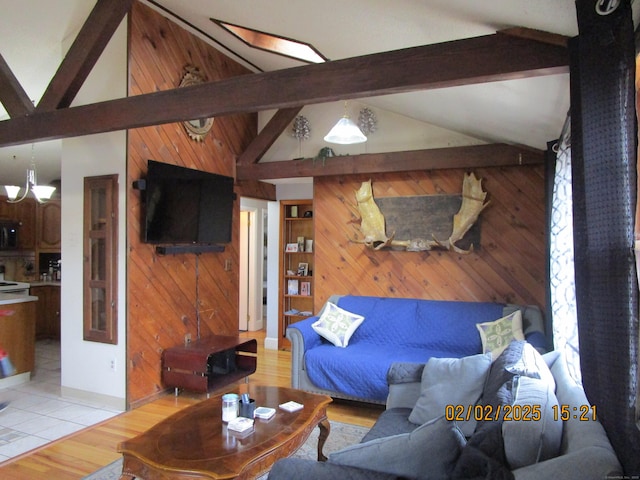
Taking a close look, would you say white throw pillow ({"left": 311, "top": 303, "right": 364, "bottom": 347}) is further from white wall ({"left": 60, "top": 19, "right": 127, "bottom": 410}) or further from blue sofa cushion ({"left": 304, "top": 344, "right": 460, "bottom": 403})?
white wall ({"left": 60, "top": 19, "right": 127, "bottom": 410})

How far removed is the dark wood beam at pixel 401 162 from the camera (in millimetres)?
3986

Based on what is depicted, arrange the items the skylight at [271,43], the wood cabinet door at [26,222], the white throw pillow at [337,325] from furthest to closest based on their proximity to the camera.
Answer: the wood cabinet door at [26,222] < the white throw pillow at [337,325] < the skylight at [271,43]

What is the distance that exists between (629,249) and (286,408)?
6.62 feet

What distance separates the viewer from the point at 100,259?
392cm

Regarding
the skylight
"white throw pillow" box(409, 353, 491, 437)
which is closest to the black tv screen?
the skylight

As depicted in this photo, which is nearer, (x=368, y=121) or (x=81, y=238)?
(x=81, y=238)

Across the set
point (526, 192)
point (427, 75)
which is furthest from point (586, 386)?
point (526, 192)

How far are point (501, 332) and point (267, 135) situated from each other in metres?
3.32

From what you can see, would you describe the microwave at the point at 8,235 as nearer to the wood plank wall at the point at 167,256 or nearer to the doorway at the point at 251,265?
the doorway at the point at 251,265

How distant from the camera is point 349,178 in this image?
16.2ft

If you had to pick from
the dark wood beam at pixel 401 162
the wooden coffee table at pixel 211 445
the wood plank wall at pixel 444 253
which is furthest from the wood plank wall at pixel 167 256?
the wooden coffee table at pixel 211 445

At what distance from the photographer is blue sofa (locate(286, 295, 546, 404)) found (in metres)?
3.65

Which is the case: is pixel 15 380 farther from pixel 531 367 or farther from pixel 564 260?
pixel 564 260

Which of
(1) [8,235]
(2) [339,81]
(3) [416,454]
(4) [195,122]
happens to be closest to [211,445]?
(3) [416,454]
